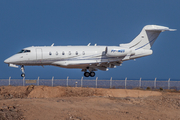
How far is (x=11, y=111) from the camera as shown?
1892 cm

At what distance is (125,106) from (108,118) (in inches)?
126

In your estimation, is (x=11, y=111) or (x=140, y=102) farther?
(x=140, y=102)

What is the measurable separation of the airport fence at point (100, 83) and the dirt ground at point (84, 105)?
3.76m

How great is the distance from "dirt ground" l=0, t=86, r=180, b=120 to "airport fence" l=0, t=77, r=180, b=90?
3.76m

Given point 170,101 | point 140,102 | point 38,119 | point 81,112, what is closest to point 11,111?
point 38,119

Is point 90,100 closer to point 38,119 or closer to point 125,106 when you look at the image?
point 125,106

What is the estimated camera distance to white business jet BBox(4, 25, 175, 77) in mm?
32531

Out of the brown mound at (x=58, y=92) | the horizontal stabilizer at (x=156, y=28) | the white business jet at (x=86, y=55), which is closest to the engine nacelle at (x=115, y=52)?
the white business jet at (x=86, y=55)

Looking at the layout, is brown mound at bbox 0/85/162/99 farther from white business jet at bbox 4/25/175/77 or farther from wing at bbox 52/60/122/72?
wing at bbox 52/60/122/72

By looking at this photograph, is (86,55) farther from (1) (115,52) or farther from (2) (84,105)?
(2) (84,105)

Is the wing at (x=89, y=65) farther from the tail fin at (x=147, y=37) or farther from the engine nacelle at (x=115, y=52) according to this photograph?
the tail fin at (x=147, y=37)

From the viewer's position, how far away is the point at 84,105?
21.4 m

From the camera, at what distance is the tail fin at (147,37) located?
36.3m

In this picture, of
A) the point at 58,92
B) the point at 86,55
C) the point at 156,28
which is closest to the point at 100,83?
the point at 86,55
